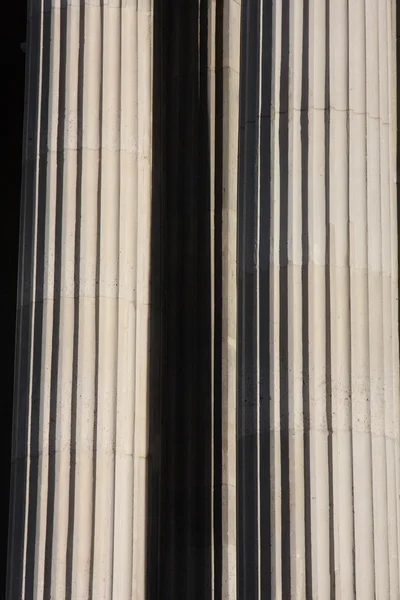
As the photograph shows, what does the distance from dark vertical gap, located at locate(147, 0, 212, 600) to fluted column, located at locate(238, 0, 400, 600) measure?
83.4 inches

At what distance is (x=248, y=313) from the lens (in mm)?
18031

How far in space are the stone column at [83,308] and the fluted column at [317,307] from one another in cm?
164

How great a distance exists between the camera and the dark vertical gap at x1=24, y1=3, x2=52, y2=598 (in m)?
18.3

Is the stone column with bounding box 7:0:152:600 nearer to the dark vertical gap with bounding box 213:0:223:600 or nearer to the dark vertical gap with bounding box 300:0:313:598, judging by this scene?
the dark vertical gap with bounding box 213:0:223:600

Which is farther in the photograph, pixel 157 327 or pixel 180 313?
pixel 180 313

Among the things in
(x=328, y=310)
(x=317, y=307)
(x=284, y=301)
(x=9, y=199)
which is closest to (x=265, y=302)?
(x=284, y=301)

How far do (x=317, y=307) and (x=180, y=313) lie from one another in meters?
3.21

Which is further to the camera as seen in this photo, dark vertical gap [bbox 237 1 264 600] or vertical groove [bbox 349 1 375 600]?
dark vertical gap [bbox 237 1 264 600]

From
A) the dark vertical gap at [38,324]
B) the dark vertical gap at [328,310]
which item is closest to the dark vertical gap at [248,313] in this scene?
the dark vertical gap at [328,310]

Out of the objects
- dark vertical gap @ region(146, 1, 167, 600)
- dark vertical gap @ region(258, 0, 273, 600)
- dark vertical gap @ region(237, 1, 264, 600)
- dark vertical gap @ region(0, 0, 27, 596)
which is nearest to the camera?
dark vertical gap @ region(258, 0, 273, 600)

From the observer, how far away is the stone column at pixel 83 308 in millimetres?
18359

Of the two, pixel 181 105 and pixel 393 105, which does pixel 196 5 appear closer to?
pixel 181 105

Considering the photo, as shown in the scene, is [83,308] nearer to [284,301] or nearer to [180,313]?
[180,313]

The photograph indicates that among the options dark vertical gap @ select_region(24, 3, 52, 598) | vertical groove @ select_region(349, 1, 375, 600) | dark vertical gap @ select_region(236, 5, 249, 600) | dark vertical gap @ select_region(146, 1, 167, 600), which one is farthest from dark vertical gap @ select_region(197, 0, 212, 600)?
vertical groove @ select_region(349, 1, 375, 600)
